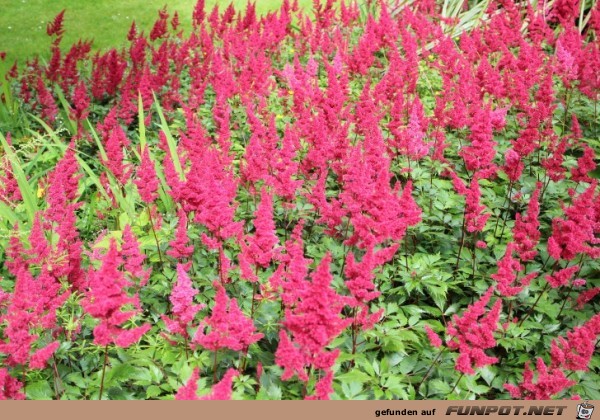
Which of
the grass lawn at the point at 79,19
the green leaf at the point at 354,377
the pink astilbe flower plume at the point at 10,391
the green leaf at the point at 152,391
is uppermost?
the grass lawn at the point at 79,19

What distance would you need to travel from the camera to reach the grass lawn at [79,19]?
10750 mm

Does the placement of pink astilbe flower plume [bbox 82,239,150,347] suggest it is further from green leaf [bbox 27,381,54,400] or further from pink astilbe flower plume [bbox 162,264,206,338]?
green leaf [bbox 27,381,54,400]

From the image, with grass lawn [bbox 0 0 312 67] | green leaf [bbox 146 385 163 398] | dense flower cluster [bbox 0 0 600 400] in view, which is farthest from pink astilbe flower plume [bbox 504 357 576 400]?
grass lawn [bbox 0 0 312 67]

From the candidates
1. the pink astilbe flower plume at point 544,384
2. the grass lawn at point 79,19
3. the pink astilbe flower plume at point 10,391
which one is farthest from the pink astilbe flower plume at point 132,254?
the grass lawn at point 79,19

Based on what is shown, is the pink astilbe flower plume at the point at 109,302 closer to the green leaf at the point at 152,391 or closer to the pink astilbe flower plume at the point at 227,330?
the pink astilbe flower plume at the point at 227,330

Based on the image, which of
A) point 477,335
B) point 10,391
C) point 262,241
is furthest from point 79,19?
point 477,335

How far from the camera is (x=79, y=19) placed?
39.8 feet

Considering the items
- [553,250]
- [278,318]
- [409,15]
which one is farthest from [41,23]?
[553,250]

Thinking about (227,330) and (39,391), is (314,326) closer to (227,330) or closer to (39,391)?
(227,330)

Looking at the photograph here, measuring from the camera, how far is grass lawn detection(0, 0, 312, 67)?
1075 cm

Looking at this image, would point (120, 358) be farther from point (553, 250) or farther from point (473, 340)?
point (553, 250)

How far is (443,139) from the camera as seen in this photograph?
5383 mm

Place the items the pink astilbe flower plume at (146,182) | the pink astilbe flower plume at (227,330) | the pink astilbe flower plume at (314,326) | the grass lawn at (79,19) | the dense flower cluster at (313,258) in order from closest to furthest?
1. the pink astilbe flower plume at (314,326)
2. the pink astilbe flower plume at (227,330)
3. the dense flower cluster at (313,258)
4. the pink astilbe flower plume at (146,182)
5. the grass lawn at (79,19)

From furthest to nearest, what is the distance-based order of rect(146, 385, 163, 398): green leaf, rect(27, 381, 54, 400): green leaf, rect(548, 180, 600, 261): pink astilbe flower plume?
rect(548, 180, 600, 261): pink astilbe flower plume → rect(27, 381, 54, 400): green leaf → rect(146, 385, 163, 398): green leaf
